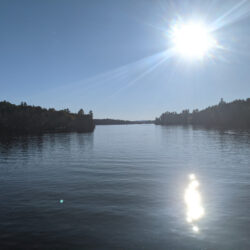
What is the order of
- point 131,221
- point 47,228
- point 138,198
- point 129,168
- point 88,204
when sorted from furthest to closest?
point 129,168 → point 138,198 → point 88,204 → point 131,221 → point 47,228

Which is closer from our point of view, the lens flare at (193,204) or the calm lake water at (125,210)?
the calm lake water at (125,210)

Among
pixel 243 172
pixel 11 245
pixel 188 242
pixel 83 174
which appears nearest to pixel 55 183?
pixel 83 174

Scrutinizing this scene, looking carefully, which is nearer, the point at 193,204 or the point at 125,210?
the point at 125,210

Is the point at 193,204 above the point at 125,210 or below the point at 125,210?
below

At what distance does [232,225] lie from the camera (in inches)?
571

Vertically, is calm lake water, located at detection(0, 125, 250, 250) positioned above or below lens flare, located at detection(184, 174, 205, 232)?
above

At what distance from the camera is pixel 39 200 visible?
19.4 metres

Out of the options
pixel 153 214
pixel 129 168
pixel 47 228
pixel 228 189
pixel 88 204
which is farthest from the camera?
pixel 129 168

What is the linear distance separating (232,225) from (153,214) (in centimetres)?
548

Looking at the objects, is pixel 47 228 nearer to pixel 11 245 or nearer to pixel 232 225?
pixel 11 245

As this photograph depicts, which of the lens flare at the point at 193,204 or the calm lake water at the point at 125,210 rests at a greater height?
the calm lake water at the point at 125,210

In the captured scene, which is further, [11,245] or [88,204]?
[88,204]

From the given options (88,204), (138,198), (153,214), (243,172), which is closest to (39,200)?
(88,204)

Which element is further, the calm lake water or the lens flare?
the lens flare
